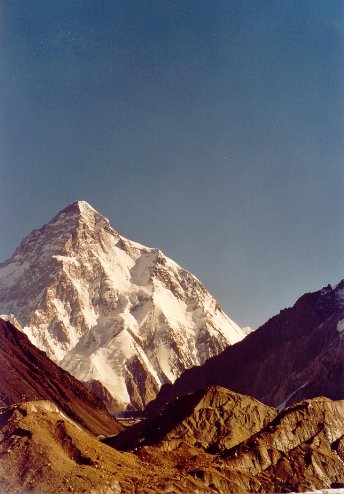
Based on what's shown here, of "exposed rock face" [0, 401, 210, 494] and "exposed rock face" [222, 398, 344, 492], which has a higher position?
"exposed rock face" [0, 401, 210, 494]

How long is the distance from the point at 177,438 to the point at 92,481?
43723 mm

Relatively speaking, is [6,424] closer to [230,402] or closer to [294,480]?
[294,480]

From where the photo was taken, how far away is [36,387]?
19188 cm

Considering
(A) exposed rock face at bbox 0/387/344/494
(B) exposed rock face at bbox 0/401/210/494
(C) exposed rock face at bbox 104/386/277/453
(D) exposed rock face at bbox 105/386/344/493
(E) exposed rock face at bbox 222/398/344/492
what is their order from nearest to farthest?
(B) exposed rock face at bbox 0/401/210/494
(A) exposed rock face at bbox 0/387/344/494
(D) exposed rock face at bbox 105/386/344/493
(E) exposed rock face at bbox 222/398/344/492
(C) exposed rock face at bbox 104/386/277/453

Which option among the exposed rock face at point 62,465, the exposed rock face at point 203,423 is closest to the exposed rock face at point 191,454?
the exposed rock face at point 62,465

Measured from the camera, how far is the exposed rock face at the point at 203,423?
419 feet

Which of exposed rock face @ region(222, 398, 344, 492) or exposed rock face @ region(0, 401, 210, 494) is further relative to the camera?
exposed rock face @ region(222, 398, 344, 492)

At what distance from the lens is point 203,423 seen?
135250 mm

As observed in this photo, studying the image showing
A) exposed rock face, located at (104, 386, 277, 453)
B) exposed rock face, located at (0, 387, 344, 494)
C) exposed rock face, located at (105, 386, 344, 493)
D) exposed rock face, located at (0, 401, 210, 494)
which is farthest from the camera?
exposed rock face, located at (104, 386, 277, 453)

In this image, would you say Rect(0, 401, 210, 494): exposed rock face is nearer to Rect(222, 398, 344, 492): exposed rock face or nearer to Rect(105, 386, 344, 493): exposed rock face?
Rect(105, 386, 344, 493): exposed rock face

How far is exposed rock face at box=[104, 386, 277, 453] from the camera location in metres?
128

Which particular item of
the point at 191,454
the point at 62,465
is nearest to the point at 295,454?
the point at 191,454

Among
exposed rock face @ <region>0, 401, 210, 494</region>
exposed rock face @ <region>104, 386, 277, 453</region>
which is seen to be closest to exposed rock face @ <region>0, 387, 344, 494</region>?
exposed rock face @ <region>0, 401, 210, 494</region>

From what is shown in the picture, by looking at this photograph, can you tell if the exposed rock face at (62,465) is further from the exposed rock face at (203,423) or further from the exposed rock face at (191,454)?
the exposed rock face at (203,423)
